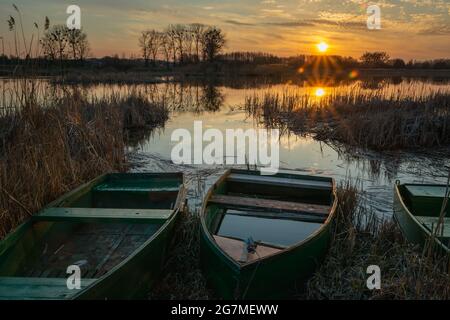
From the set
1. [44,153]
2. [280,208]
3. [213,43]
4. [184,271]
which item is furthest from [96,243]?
[213,43]

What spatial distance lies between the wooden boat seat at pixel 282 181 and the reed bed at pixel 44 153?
2.54 meters

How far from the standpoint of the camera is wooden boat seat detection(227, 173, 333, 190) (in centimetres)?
555

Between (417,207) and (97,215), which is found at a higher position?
(97,215)

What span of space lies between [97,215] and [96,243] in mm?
491

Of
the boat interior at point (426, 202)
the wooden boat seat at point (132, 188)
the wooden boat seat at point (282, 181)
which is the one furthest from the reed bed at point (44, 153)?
the boat interior at point (426, 202)

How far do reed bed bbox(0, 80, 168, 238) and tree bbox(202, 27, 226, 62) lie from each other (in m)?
52.7

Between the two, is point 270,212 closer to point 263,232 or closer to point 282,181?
point 263,232

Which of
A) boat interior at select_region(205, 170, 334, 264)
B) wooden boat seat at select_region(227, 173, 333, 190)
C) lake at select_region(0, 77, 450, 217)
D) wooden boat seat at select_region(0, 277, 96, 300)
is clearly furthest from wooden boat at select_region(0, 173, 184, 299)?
lake at select_region(0, 77, 450, 217)

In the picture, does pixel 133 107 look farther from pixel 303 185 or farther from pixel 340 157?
pixel 303 185

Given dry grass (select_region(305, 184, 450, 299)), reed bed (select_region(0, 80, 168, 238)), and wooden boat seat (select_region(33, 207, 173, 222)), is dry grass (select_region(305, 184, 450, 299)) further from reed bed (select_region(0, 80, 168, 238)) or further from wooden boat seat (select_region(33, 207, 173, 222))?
reed bed (select_region(0, 80, 168, 238))

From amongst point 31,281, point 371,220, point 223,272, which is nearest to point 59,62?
point 31,281

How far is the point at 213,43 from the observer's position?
2291 inches

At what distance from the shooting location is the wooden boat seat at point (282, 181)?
5.55 m
